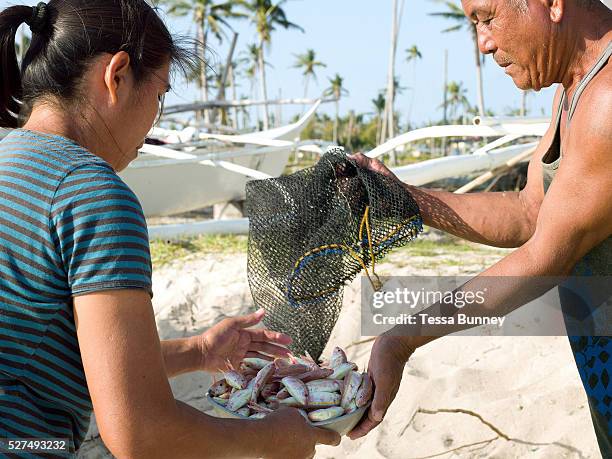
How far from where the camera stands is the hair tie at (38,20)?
1.52m

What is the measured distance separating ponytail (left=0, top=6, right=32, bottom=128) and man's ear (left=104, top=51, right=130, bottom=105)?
0.26 metres

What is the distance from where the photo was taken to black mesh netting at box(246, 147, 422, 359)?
2.51 metres

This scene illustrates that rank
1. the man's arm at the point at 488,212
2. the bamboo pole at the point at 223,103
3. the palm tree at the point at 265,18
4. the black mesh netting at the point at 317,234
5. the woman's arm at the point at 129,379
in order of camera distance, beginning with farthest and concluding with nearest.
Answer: the palm tree at the point at 265,18
the bamboo pole at the point at 223,103
the man's arm at the point at 488,212
the black mesh netting at the point at 317,234
the woman's arm at the point at 129,379

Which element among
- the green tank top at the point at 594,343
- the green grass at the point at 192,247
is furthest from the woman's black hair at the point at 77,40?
the green grass at the point at 192,247

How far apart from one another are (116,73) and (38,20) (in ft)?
0.70

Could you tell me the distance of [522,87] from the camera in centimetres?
235

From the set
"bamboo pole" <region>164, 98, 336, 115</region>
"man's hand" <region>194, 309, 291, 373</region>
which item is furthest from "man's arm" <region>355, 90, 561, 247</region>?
"bamboo pole" <region>164, 98, 336, 115</region>

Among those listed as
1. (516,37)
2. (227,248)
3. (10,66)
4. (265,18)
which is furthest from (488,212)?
(265,18)

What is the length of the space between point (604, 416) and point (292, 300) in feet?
3.65

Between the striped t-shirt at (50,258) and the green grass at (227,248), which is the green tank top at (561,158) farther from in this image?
the green grass at (227,248)

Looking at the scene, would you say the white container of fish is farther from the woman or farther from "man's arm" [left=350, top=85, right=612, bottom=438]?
the woman

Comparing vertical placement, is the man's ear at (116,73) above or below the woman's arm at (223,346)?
above

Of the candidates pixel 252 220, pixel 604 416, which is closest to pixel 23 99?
pixel 252 220

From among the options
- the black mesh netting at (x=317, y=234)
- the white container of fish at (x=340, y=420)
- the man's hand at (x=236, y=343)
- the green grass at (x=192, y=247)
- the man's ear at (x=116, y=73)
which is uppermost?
the man's ear at (x=116, y=73)
